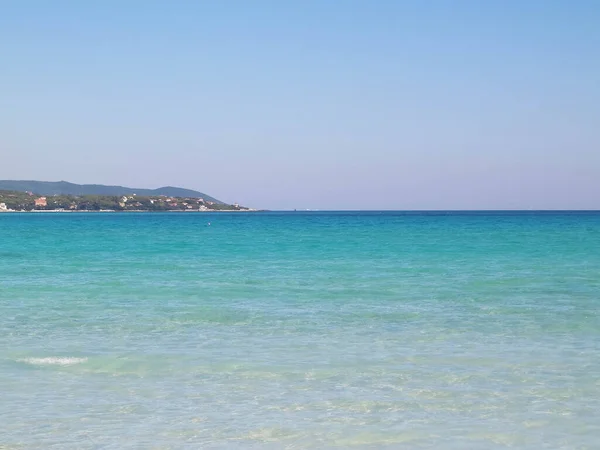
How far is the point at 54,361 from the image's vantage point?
11039 mm

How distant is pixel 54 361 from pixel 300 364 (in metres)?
3.37

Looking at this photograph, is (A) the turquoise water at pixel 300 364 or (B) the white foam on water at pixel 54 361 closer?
(A) the turquoise water at pixel 300 364

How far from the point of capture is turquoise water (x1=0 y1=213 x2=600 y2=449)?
7.99m

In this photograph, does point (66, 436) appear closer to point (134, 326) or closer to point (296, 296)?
point (134, 326)

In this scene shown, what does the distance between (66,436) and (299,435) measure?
225 cm

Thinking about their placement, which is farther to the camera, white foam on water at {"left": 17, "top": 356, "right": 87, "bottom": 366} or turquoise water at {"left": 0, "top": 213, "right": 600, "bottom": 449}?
white foam on water at {"left": 17, "top": 356, "right": 87, "bottom": 366}

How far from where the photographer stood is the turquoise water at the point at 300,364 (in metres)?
7.99

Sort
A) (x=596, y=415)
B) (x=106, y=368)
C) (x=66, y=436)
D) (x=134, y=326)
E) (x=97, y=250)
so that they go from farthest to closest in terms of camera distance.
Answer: (x=97, y=250)
(x=134, y=326)
(x=106, y=368)
(x=596, y=415)
(x=66, y=436)

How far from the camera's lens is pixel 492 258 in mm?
31875

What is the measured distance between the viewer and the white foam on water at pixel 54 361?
10.9 m

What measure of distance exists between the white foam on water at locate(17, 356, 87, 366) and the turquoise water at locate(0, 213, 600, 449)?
4cm

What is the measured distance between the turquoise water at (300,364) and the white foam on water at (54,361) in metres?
0.04

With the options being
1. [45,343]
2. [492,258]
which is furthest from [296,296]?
[492,258]

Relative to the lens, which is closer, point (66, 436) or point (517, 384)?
point (66, 436)
